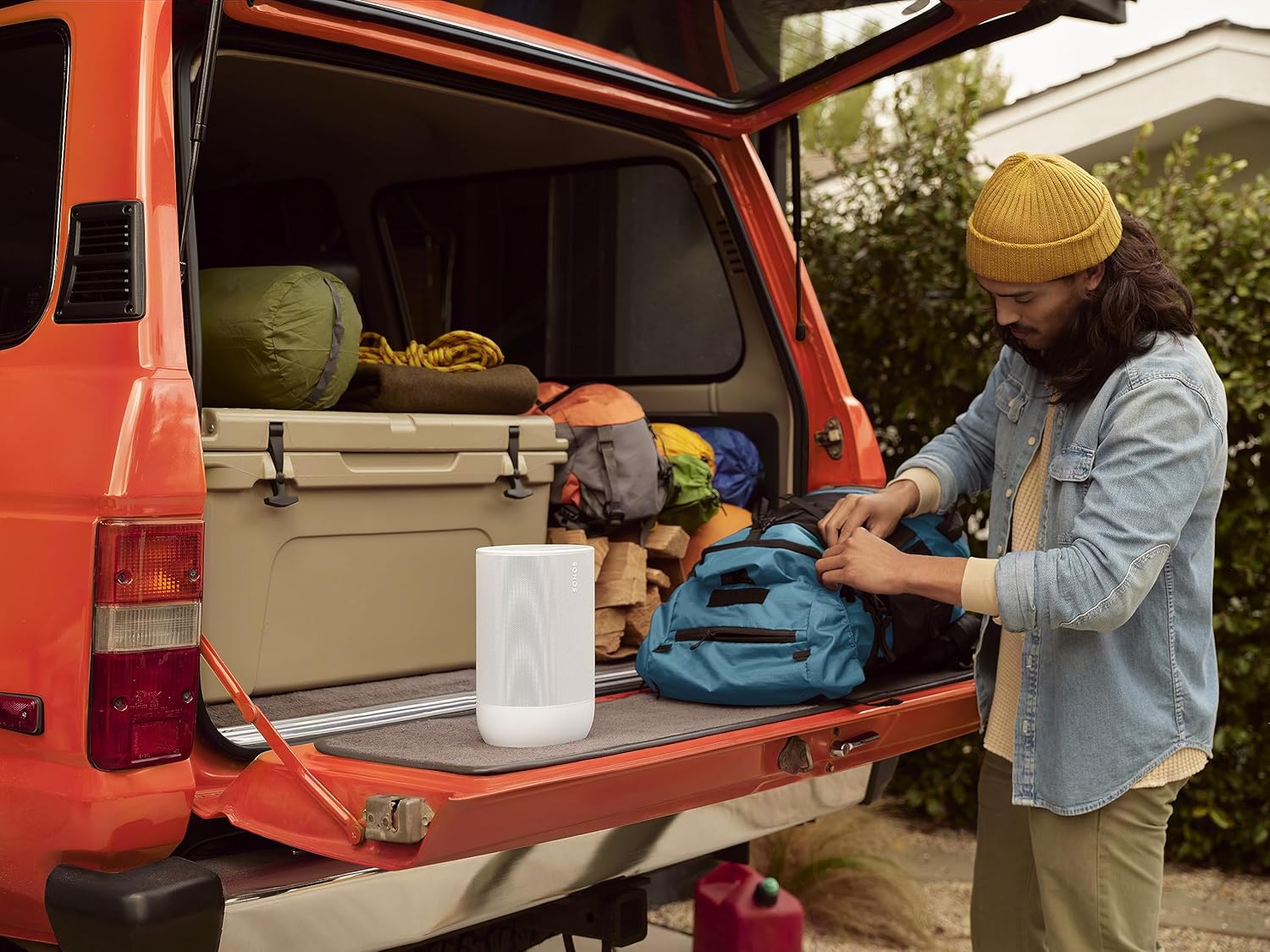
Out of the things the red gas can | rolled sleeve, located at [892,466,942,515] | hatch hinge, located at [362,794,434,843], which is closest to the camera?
hatch hinge, located at [362,794,434,843]

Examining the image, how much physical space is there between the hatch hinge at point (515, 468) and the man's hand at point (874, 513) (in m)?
0.71

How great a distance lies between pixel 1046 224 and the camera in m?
2.26

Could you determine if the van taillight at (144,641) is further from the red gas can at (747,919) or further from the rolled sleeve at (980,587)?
the red gas can at (747,919)

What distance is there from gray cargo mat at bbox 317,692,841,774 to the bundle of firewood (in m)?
0.45

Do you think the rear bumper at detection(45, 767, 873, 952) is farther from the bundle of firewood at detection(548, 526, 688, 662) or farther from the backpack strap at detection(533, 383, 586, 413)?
the backpack strap at detection(533, 383, 586, 413)

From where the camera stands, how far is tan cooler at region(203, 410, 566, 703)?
259 centimetres

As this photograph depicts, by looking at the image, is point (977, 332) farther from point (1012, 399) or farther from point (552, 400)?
point (1012, 399)

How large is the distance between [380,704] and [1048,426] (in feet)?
4.48

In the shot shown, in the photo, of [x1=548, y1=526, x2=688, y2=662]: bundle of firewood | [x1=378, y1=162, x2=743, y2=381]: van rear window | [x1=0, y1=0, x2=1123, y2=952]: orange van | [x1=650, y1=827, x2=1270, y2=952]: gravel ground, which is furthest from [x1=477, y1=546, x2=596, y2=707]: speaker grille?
[x1=650, y1=827, x2=1270, y2=952]: gravel ground

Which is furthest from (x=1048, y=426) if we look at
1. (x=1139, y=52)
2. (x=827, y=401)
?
(x=1139, y=52)

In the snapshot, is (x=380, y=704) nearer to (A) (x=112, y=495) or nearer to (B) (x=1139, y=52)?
(A) (x=112, y=495)

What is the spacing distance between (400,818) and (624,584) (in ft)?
4.75

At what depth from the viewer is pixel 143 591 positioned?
2061mm

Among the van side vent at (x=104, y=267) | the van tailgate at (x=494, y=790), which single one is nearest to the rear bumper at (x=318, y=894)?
the van tailgate at (x=494, y=790)
